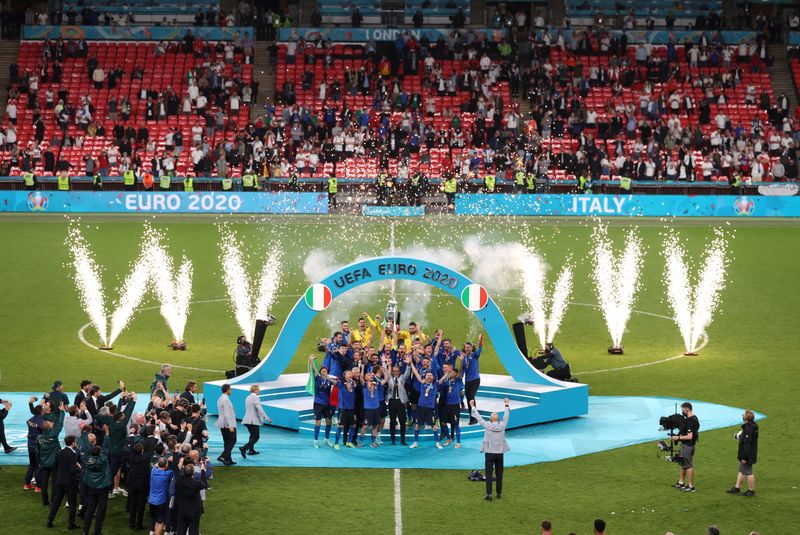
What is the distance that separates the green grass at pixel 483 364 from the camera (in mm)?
19406

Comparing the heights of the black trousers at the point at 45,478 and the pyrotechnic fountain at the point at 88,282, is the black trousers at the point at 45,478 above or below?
above

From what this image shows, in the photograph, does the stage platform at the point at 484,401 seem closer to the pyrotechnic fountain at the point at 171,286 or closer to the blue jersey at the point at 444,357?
the blue jersey at the point at 444,357

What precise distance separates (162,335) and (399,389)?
11554 millimetres

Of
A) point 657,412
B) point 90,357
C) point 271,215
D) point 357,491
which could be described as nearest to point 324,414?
point 357,491

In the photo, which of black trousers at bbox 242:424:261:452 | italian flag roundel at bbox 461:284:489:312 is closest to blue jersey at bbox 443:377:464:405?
italian flag roundel at bbox 461:284:489:312

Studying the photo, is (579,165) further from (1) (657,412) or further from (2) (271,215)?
(1) (657,412)

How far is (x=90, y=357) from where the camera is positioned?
1196 inches

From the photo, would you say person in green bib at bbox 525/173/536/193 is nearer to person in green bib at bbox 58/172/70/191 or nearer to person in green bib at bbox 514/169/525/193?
person in green bib at bbox 514/169/525/193

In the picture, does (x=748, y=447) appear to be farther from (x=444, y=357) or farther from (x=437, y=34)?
(x=437, y=34)

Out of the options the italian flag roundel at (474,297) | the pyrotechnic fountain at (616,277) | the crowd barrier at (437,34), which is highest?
the crowd barrier at (437,34)

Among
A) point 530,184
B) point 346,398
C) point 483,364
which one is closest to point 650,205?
point 530,184

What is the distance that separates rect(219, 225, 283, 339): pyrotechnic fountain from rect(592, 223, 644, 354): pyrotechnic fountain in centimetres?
Answer: 940

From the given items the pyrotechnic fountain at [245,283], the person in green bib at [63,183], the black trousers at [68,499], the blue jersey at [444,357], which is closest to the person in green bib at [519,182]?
the pyrotechnic fountain at [245,283]

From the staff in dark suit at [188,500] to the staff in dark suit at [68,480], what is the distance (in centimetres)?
188
